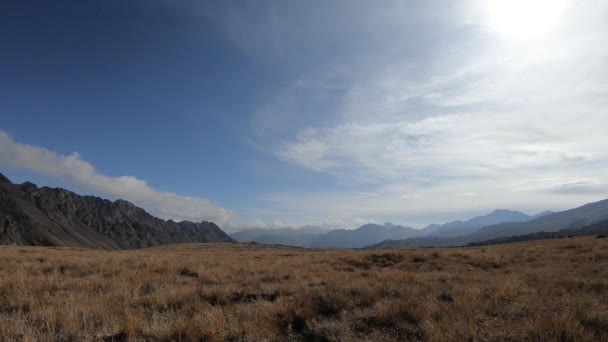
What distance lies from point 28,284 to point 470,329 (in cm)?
1088

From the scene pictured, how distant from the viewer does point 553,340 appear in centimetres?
A: 499

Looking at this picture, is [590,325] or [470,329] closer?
[470,329]

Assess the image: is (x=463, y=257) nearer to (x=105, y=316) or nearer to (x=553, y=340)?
(x=553, y=340)

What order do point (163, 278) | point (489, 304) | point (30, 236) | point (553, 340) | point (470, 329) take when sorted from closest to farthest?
point (553, 340)
point (470, 329)
point (489, 304)
point (163, 278)
point (30, 236)

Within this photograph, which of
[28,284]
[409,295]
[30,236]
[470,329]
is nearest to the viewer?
[470,329]

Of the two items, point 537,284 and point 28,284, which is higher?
point 28,284

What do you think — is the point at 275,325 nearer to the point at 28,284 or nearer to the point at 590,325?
the point at 590,325

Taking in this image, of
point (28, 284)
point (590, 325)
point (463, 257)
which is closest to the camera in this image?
point (590, 325)

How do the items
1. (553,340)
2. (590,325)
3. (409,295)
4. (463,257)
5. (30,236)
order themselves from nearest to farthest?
(553,340)
(590,325)
(409,295)
(463,257)
(30,236)


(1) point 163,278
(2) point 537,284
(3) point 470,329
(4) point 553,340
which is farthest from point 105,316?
(2) point 537,284

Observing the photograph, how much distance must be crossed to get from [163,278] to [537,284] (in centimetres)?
1183

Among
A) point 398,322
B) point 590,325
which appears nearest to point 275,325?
point 398,322

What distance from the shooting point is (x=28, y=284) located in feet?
30.5

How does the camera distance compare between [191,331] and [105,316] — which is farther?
[105,316]
